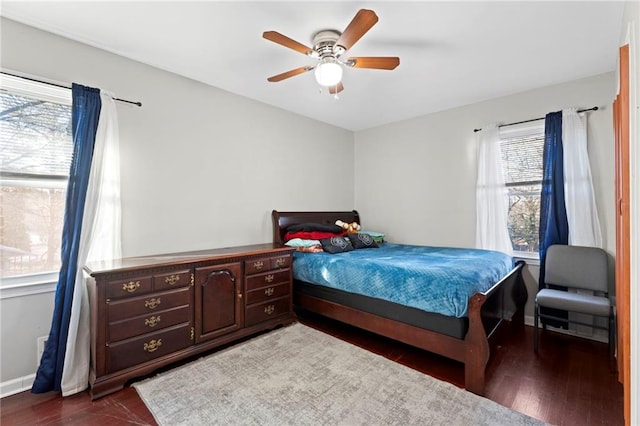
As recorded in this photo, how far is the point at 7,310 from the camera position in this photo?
2.05 m

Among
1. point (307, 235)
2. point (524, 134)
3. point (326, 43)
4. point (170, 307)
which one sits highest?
point (326, 43)

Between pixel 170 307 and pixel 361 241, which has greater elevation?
pixel 361 241

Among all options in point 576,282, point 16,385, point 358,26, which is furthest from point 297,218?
point 576,282

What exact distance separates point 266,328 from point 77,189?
2.04m

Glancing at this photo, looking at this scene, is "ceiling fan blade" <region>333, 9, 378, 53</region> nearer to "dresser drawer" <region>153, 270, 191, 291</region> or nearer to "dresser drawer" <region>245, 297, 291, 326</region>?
"dresser drawer" <region>153, 270, 191, 291</region>

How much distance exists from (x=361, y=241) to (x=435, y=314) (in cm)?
169

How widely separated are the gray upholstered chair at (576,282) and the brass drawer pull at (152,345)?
317 cm

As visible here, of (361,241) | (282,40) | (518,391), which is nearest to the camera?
(282,40)

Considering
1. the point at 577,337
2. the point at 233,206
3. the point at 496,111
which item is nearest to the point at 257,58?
the point at 233,206

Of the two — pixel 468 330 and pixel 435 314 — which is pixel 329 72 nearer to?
pixel 435 314

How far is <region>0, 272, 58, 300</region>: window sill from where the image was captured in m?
2.05

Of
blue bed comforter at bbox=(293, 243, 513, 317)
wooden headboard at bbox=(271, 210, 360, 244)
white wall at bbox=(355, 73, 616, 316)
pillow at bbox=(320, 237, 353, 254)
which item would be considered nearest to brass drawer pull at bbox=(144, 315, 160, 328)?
blue bed comforter at bbox=(293, 243, 513, 317)

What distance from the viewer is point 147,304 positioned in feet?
7.22

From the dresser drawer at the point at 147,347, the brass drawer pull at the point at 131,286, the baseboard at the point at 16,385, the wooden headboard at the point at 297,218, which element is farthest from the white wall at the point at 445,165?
the baseboard at the point at 16,385
